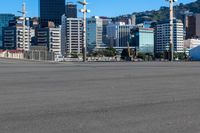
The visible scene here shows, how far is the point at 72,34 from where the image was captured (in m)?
155

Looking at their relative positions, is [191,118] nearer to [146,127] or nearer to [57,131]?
[146,127]

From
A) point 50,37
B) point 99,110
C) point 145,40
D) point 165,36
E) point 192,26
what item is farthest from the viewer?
point 192,26

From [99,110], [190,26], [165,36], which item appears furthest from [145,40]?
[99,110]

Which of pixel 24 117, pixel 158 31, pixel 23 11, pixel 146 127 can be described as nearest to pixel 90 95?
pixel 24 117

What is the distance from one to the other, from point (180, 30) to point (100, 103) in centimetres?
13486

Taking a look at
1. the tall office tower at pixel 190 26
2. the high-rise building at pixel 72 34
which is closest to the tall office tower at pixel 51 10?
the high-rise building at pixel 72 34

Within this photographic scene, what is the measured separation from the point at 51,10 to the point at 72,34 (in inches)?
524

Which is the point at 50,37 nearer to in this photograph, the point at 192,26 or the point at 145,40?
the point at 145,40

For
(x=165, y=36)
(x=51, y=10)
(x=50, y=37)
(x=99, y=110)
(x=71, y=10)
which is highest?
(x=71, y=10)

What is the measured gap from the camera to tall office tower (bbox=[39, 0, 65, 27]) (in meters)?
160

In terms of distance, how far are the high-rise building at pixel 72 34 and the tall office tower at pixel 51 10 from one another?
5.19 m

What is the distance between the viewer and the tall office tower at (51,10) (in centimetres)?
16025

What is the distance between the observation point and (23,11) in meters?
85.6

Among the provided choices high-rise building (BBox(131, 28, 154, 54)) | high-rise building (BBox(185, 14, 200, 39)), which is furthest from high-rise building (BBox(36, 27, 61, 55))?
high-rise building (BBox(185, 14, 200, 39))
